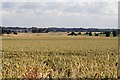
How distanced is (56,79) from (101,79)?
4.33 ft

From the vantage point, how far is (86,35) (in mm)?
110812

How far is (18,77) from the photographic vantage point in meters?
8.41

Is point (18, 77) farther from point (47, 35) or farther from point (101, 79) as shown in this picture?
point (47, 35)

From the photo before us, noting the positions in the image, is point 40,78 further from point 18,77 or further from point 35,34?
point 35,34

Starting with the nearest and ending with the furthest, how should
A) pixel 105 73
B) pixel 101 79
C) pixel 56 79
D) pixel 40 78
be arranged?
pixel 40 78
pixel 56 79
pixel 101 79
pixel 105 73

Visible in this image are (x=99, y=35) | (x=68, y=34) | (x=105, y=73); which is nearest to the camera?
(x=105, y=73)

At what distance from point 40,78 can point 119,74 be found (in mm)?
3028

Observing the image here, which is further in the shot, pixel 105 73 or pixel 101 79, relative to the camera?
pixel 105 73

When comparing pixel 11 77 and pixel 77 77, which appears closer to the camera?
pixel 77 77

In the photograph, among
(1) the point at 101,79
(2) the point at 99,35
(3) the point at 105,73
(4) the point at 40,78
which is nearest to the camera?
(4) the point at 40,78

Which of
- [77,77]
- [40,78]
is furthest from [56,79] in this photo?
[40,78]

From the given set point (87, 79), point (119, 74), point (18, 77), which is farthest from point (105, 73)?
point (18, 77)

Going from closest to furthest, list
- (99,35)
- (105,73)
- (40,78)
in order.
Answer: (40,78)
(105,73)
(99,35)

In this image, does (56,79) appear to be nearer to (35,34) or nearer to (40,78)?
(40,78)
